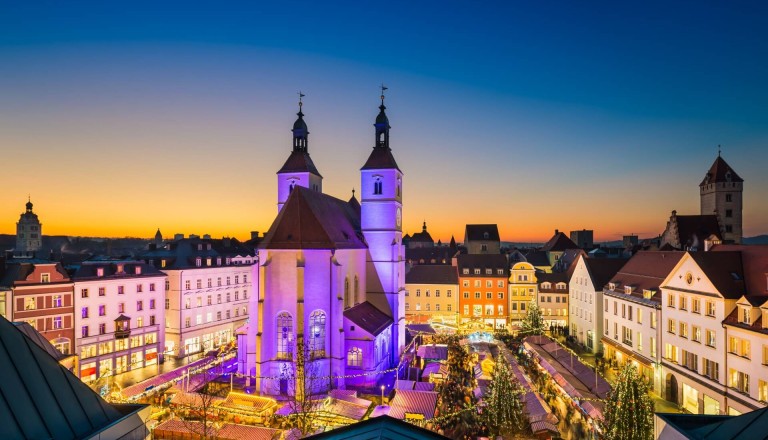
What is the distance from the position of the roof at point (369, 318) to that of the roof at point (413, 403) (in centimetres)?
748

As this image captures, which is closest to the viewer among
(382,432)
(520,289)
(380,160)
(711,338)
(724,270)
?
(382,432)

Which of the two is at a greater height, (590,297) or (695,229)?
(695,229)

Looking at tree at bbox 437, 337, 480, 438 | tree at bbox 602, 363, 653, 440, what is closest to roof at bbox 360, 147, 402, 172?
tree at bbox 437, 337, 480, 438

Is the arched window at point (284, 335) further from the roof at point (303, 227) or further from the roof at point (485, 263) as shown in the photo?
the roof at point (485, 263)

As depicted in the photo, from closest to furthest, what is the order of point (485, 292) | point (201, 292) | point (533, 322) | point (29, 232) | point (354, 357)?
point (354, 357)
point (201, 292)
point (533, 322)
point (485, 292)
point (29, 232)

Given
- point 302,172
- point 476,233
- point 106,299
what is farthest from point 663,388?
point 476,233

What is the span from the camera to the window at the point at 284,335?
3353cm

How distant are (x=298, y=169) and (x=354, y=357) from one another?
68.0 ft

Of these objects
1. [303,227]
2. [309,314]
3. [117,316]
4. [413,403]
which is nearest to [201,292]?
[117,316]

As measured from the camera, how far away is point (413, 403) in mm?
27625

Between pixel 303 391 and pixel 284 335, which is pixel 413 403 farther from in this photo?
pixel 284 335

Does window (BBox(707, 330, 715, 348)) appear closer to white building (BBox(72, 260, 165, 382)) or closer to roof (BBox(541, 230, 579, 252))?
white building (BBox(72, 260, 165, 382))

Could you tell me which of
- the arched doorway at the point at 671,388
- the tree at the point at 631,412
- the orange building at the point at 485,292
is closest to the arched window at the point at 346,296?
the tree at the point at 631,412

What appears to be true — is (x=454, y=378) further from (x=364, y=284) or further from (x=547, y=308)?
(x=547, y=308)
